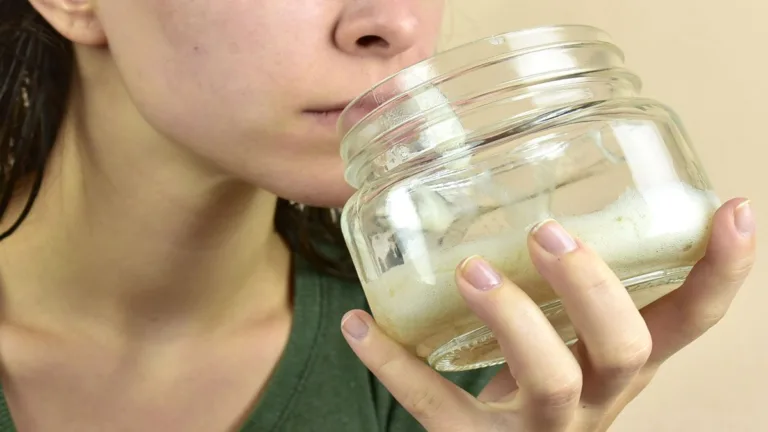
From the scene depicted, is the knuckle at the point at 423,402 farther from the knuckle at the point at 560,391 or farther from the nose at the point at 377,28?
the nose at the point at 377,28

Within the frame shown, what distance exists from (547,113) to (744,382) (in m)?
0.57

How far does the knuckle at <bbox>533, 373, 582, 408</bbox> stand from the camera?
12.7 inches

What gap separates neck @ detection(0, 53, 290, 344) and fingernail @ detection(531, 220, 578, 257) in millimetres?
350

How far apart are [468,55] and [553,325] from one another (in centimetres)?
17

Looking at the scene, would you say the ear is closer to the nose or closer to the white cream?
the nose

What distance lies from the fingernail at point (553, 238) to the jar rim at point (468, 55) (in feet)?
0.37

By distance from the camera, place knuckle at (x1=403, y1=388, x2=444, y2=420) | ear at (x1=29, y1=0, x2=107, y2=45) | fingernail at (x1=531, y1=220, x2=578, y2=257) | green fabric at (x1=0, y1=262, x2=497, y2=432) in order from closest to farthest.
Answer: fingernail at (x1=531, y1=220, x2=578, y2=257) → knuckle at (x1=403, y1=388, x2=444, y2=420) → ear at (x1=29, y1=0, x2=107, y2=45) → green fabric at (x1=0, y1=262, x2=497, y2=432)

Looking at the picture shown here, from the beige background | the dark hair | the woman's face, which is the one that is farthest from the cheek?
the beige background

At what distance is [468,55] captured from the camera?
357 mm

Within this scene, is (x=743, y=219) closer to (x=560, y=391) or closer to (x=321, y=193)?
Result: (x=560, y=391)

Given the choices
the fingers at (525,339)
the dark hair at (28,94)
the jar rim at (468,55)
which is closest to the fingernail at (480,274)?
the fingers at (525,339)

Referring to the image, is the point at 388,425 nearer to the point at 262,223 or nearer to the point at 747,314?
the point at 262,223

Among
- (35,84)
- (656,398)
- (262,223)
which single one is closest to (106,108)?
(35,84)

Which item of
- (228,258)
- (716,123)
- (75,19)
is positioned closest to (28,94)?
(75,19)
